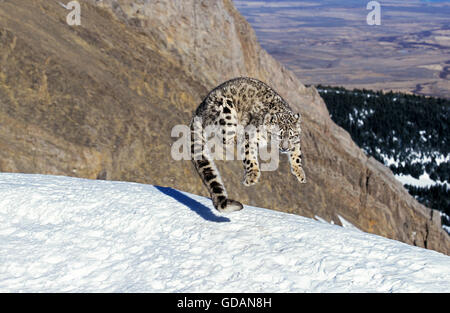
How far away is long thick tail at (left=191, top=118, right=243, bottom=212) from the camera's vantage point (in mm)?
7836

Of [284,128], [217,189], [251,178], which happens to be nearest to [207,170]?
[217,189]

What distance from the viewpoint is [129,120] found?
77.8ft

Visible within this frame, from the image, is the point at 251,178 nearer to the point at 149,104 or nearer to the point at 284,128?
the point at 284,128

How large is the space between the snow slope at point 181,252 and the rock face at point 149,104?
969 cm

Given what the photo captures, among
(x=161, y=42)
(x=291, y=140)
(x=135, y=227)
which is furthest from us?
(x=161, y=42)

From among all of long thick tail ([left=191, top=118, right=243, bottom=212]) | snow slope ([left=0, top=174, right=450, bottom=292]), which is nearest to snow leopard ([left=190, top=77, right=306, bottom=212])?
long thick tail ([left=191, top=118, right=243, bottom=212])

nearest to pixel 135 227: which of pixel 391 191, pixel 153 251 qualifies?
pixel 153 251

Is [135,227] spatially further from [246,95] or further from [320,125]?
[320,125]

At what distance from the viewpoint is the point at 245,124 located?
8.98m

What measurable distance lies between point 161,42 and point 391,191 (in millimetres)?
18288

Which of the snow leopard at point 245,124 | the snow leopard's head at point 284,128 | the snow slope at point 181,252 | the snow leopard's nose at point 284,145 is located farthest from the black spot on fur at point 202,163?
the snow slope at point 181,252

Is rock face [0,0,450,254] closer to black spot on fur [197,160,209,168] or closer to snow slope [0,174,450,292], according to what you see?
snow slope [0,174,450,292]

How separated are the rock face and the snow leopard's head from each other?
13.6 m

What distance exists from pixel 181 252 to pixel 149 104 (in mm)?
17704
